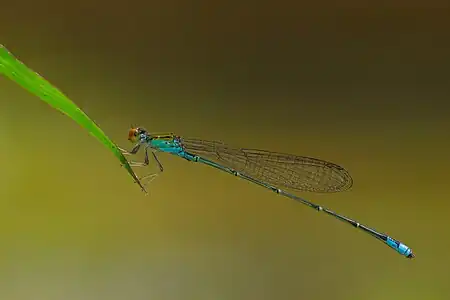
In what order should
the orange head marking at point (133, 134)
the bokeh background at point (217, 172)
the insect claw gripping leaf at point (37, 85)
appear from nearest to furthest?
1. the insect claw gripping leaf at point (37, 85)
2. the orange head marking at point (133, 134)
3. the bokeh background at point (217, 172)

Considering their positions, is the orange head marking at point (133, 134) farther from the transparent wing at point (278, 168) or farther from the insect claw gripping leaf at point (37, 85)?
the insect claw gripping leaf at point (37, 85)

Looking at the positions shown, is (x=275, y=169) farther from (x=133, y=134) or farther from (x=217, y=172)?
(x=133, y=134)

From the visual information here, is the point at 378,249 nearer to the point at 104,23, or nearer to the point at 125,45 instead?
the point at 125,45

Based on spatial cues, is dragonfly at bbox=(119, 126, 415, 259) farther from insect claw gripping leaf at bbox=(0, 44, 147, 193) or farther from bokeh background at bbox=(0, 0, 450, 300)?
insect claw gripping leaf at bbox=(0, 44, 147, 193)

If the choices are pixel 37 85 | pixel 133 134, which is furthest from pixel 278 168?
pixel 37 85

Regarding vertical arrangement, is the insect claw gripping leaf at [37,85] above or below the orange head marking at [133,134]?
below

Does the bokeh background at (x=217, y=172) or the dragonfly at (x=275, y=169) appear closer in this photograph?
the dragonfly at (x=275, y=169)

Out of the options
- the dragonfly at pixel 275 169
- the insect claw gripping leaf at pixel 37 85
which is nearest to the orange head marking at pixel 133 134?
the dragonfly at pixel 275 169
